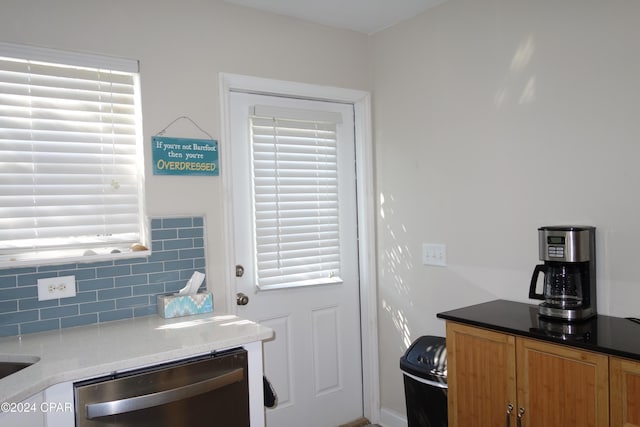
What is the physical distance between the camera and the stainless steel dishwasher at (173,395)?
1.59 m

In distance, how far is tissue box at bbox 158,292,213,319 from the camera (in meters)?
2.22

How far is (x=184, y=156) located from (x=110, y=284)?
0.70 m

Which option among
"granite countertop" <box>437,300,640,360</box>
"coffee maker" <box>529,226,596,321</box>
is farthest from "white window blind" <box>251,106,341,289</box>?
"coffee maker" <box>529,226,596,321</box>

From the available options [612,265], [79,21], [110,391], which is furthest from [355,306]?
[79,21]

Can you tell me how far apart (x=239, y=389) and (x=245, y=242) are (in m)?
0.97

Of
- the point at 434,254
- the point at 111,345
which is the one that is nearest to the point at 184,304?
the point at 111,345

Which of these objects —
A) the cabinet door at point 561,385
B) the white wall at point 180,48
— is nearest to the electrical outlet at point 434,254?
the cabinet door at point 561,385

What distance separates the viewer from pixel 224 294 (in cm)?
254

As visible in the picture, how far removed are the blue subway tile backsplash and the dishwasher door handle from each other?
0.68m

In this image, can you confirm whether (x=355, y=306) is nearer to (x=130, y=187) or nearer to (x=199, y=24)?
(x=130, y=187)

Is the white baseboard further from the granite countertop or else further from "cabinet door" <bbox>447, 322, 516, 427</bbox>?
the granite countertop

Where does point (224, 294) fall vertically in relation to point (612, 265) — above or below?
below

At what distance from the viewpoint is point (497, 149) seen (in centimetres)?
241

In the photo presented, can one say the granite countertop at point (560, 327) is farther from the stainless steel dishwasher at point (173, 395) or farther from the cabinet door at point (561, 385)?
the stainless steel dishwasher at point (173, 395)
